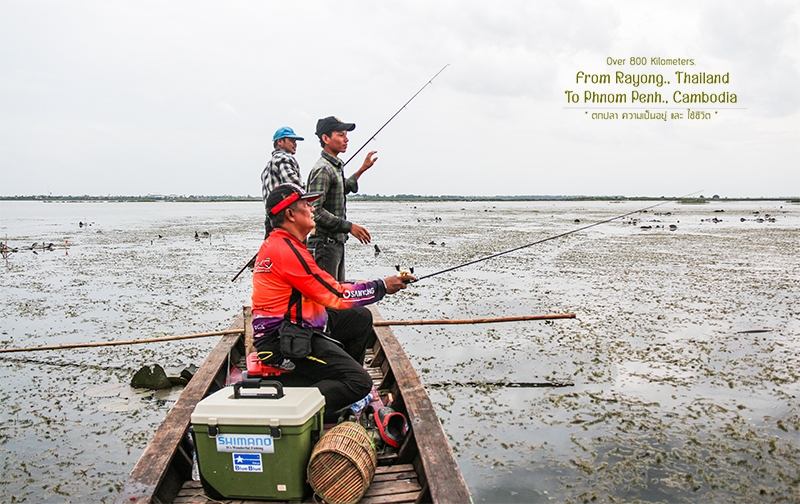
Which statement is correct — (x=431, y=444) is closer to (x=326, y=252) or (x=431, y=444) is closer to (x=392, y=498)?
A: (x=392, y=498)

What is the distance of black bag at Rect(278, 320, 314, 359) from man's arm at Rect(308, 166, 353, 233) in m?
2.10

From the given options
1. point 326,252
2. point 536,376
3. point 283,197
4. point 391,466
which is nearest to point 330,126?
point 326,252

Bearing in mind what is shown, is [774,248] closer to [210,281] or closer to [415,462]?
[210,281]

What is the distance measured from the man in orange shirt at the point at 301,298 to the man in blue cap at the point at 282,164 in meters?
2.58

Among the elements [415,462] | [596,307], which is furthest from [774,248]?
[415,462]

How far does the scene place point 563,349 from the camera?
9.02 m

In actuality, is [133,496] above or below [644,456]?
above

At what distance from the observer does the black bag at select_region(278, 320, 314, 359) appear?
393 cm

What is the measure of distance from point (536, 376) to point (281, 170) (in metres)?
4.40

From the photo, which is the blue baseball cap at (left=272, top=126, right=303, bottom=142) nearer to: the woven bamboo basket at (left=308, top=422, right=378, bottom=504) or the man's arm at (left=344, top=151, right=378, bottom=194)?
the man's arm at (left=344, top=151, right=378, bottom=194)

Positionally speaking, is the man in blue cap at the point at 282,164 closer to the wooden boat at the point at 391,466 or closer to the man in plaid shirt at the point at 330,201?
the man in plaid shirt at the point at 330,201

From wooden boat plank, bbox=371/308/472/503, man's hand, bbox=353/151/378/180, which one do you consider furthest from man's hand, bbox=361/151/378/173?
wooden boat plank, bbox=371/308/472/503

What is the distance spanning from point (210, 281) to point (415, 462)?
1341 centimetres

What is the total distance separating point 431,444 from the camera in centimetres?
396
